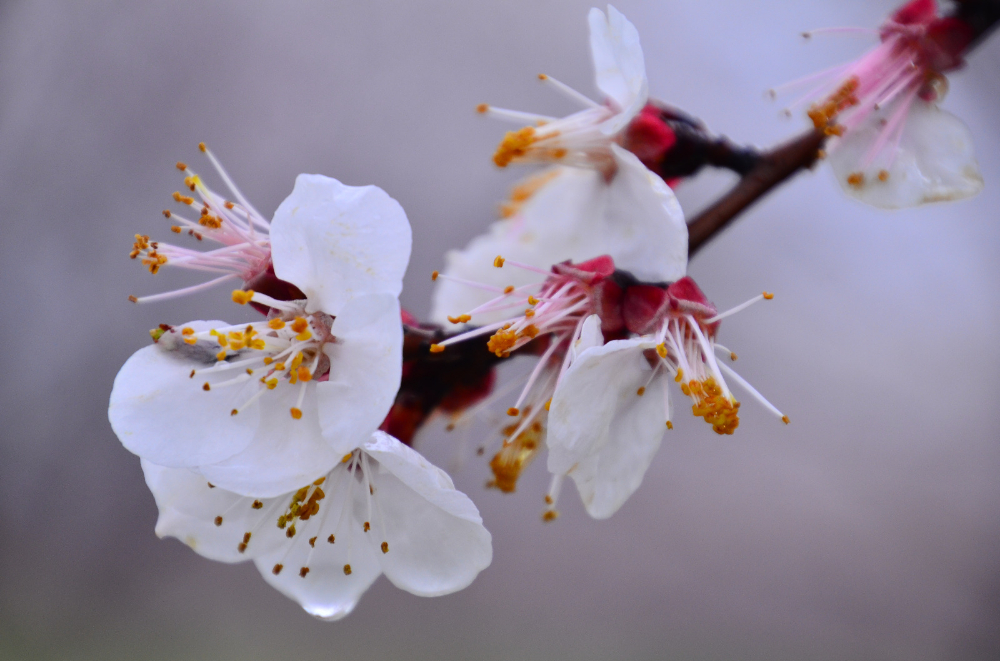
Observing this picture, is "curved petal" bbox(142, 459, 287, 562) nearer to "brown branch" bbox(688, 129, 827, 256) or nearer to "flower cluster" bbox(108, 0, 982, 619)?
"flower cluster" bbox(108, 0, 982, 619)

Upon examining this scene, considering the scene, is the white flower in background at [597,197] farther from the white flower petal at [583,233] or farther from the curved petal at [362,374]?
the curved petal at [362,374]

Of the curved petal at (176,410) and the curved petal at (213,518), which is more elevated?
the curved petal at (176,410)

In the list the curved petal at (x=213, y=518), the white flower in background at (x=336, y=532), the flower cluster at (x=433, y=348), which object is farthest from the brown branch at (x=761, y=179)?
the curved petal at (x=213, y=518)

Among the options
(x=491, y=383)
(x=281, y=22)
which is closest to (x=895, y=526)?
(x=491, y=383)

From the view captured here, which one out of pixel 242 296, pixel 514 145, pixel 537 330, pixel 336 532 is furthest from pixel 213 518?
pixel 514 145

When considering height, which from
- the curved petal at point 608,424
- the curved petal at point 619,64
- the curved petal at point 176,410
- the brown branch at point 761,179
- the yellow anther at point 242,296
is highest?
the curved petal at point 619,64

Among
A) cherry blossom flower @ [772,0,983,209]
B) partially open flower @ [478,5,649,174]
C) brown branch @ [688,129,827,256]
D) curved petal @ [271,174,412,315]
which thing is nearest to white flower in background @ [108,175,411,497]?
curved petal @ [271,174,412,315]

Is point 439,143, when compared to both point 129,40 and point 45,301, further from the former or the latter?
point 45,301

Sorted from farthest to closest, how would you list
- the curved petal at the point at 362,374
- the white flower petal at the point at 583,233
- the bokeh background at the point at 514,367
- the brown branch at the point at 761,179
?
1. the bokeh background at the point at 514,367
2. the brown branch at the point at 761,179
3. the white flower petal at the point at 583,233
4. the curved petal at the point at 362,374
